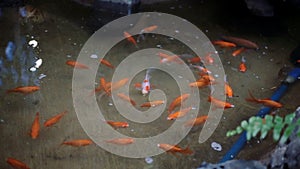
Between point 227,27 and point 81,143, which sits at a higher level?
point 227,27

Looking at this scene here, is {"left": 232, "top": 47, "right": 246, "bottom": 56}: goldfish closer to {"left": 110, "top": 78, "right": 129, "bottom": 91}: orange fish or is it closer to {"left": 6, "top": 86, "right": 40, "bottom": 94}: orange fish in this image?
{"left": 110, "top": 78, "right": 129, "bottom": 91}: orange fish

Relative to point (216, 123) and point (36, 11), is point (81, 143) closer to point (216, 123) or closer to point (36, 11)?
point (216, 123)

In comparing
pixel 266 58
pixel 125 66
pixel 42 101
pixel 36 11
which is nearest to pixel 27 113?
pixel 42 101

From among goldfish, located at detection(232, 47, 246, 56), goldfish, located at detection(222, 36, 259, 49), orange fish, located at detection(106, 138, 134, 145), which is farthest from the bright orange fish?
goldfish, located at detection(222, 36, 259, 49)

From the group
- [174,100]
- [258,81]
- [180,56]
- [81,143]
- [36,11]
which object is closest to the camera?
[81,143]

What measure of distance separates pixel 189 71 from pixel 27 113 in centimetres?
197

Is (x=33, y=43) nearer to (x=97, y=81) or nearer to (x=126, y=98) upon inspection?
(x=97, y=81)

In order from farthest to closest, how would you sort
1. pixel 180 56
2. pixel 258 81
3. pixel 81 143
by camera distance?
pixel 180 56
pixel 258 81
pixel 81 143

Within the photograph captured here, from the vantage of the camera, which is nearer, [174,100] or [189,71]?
[174,100]

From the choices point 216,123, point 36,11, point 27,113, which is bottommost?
point 216,123

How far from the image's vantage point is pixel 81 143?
3914mm

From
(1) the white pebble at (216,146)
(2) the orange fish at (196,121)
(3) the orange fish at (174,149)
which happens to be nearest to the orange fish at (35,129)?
(3) the orange fish at (174,149)

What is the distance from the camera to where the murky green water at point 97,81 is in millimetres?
3869

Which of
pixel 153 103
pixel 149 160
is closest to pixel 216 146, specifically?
pixel 149 160
